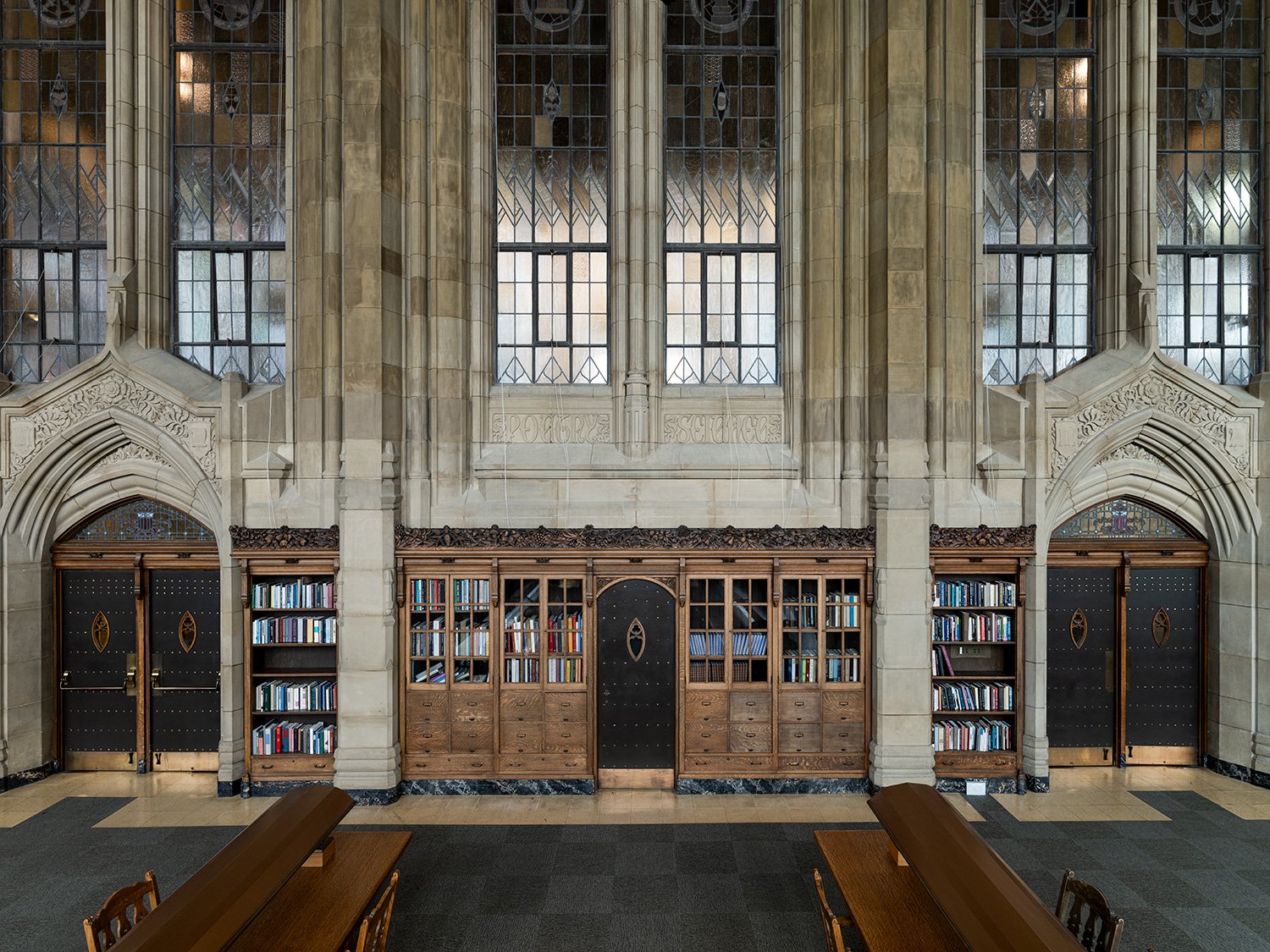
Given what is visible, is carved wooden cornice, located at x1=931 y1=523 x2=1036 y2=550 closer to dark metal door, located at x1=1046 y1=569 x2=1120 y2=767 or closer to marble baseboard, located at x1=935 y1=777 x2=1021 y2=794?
dark metal door, located at x1=1046 y1=569 x2=1120 y2=767

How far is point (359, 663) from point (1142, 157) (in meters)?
9.81

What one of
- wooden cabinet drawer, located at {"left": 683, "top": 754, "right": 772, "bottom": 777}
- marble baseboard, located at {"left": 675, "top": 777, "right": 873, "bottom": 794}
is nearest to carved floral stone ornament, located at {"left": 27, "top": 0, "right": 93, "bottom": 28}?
wooden cabinet drawer, located at {"left": 683, "top": 754, "right": 772, "bottom": 777}

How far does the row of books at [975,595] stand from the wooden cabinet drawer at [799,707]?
1.61 m

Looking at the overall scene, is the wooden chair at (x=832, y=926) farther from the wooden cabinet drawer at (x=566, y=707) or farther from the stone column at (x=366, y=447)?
Answer: the stone column at (x=366, y=447)

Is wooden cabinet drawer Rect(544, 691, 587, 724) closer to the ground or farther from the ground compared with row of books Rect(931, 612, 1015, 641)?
closer to the ground

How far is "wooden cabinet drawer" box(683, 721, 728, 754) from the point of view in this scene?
7570 mm

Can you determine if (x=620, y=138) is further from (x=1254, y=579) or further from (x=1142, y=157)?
(x=1254, y=579)

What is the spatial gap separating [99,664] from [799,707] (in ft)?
24.7

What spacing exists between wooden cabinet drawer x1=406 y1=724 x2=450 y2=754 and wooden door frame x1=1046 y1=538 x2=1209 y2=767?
6.54 m

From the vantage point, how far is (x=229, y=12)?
27.4 ft

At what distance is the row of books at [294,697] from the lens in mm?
7559

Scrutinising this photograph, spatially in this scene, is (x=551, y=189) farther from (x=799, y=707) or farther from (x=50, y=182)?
(x=799, y=707)

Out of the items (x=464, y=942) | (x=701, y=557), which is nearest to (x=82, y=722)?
(x=464, y=942)

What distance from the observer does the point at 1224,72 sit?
8.45m
